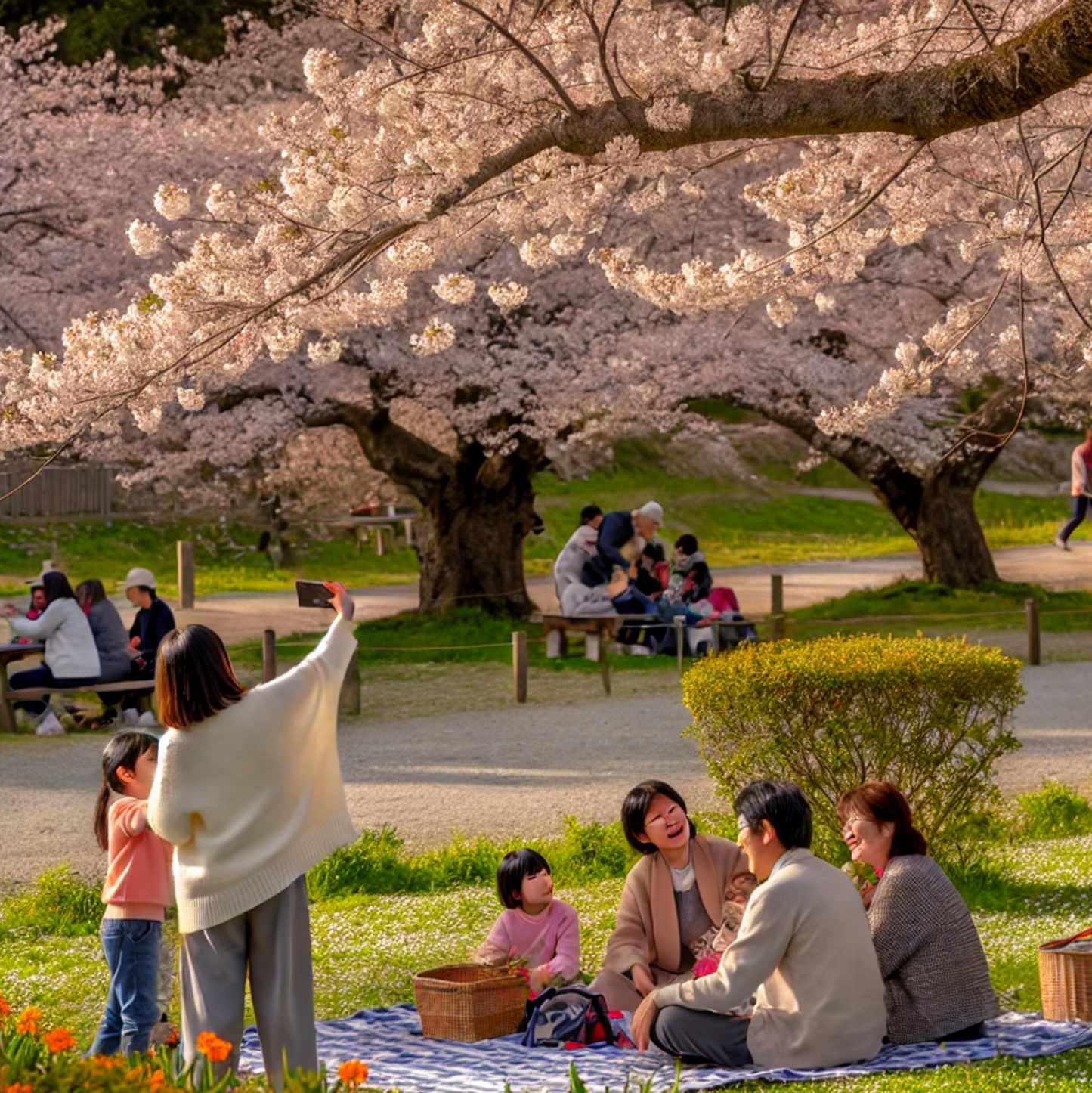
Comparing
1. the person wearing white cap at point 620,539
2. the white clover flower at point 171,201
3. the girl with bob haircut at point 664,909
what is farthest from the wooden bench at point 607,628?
the girl with bob haircut at point 664,909

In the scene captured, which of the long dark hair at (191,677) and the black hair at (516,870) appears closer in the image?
the long dark hair at (191,677)

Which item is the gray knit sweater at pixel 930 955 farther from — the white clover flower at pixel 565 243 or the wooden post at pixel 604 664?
the wooden post at pixel 604 664

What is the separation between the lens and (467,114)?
7.78 meters

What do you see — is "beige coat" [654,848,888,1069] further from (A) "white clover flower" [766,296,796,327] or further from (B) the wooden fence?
(B) the wooden fence

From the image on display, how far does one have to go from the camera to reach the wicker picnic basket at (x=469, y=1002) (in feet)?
18.4

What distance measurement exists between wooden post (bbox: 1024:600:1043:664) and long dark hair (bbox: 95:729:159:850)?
11390mm

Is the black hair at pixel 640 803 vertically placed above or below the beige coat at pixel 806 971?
above

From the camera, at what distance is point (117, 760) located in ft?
17.4

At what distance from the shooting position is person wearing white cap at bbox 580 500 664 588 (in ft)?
52.2

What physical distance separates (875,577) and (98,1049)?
20618 mm

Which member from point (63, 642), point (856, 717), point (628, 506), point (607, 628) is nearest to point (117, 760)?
point (856, 717)

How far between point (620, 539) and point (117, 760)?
11212 mm

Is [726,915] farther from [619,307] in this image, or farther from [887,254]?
[887,254]

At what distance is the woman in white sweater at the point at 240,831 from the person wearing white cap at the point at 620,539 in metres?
11.1
